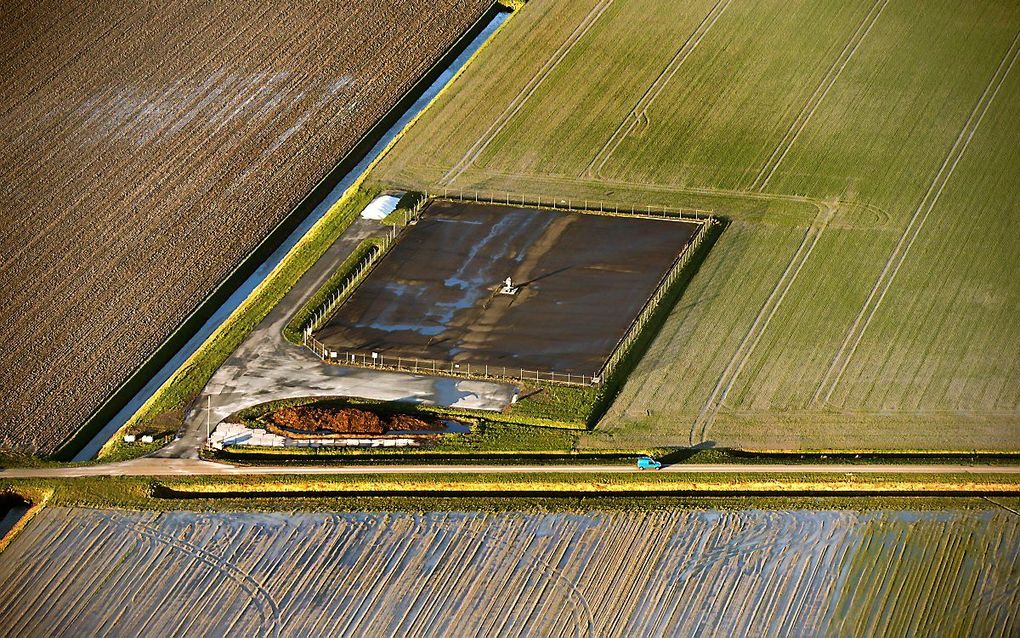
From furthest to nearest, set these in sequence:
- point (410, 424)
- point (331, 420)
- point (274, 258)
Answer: point (274, 258)
point (331, 420)
point (410, 424)

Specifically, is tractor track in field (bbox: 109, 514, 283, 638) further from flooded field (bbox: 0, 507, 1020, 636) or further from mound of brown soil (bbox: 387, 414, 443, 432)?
mound of brown soil (bbox: 387, 414, 443, 432)

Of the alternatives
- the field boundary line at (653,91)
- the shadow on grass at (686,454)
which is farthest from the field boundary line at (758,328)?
the field boundary line at (653,91)

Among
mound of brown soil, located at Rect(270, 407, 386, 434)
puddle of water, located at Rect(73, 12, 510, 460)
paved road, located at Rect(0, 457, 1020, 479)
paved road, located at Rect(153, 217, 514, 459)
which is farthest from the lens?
puddle of water, located at Rect(73, 12, 510, 460)

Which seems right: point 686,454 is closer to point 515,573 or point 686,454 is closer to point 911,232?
point 515,573

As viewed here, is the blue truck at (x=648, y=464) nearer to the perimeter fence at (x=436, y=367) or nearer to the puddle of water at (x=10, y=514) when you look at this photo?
the perimeter fence at (x=436, y=367)

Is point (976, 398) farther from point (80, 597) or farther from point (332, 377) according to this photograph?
point (80, 597)

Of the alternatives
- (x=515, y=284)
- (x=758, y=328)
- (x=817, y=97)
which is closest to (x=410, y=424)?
(x=515, y=284)

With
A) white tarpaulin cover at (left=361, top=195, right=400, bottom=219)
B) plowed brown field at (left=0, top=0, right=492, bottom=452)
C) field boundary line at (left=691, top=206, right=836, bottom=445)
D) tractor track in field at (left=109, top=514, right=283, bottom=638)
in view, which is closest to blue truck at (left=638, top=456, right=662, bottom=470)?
field boundary line at (left=691, top=206, right=836, bottom=445)

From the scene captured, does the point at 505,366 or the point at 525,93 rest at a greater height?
the point at 525,93
